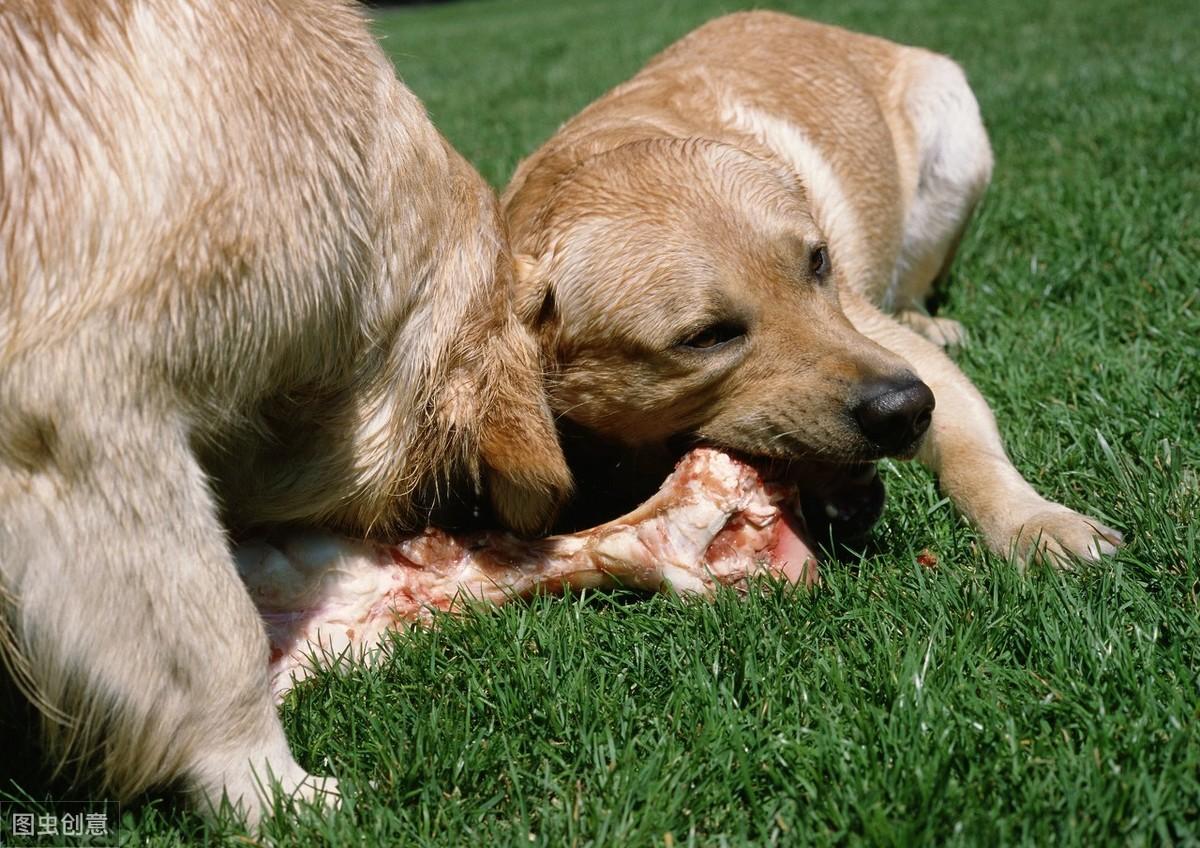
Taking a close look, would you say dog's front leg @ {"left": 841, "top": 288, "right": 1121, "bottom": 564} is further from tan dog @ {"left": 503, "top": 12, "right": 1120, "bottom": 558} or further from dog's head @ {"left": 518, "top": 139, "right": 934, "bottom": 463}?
dog's head @ {"left": 518, "top": 139, "right": 934, "bottom": 463}

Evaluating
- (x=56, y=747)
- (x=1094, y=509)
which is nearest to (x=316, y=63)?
(x=56, y=747)

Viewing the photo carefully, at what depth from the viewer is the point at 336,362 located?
2.60 metres

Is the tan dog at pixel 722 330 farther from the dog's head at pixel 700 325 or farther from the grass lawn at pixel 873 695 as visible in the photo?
the grass lawn at pixel 873 695

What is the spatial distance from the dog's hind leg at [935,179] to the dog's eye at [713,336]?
6.49 ft

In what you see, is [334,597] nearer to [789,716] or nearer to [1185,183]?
[789,716]

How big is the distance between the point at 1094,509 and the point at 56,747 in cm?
248

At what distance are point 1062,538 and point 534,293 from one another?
1.45 meters

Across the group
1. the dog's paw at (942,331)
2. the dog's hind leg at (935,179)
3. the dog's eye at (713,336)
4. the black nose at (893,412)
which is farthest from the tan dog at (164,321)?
the dog's hind leg at (935,179)

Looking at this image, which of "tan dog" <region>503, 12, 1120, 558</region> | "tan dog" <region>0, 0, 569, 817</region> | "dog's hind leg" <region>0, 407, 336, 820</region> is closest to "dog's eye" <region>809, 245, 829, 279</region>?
"tan dog" <region>503, 12, 1120, 558</region>

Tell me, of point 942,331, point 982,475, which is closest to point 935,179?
point 942,331

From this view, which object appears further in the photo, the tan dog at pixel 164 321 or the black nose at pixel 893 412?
the black nose at pixel 893 412

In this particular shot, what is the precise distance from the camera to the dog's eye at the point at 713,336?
3002mm

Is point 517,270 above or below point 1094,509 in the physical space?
above

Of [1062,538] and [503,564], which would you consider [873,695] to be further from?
[503,564]
